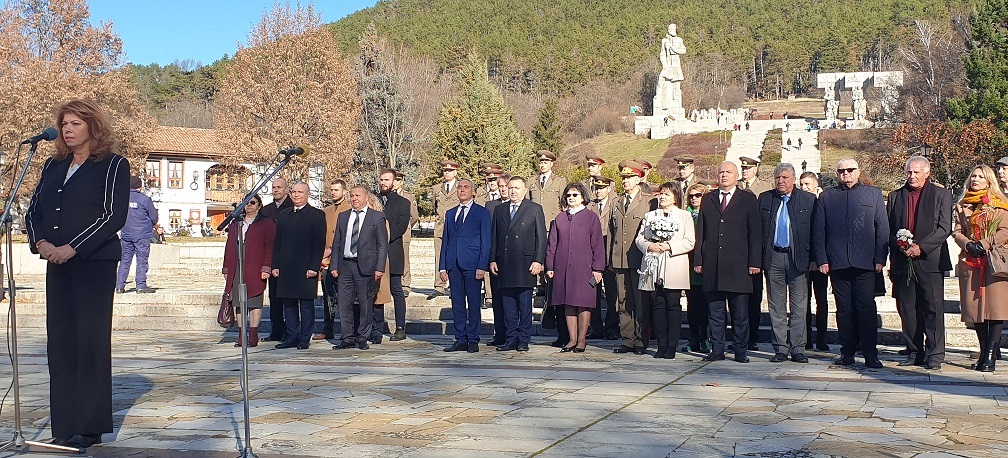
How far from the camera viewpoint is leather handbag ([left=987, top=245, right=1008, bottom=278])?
899 cm

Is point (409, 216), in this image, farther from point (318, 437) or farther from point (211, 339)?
point (318, 437)

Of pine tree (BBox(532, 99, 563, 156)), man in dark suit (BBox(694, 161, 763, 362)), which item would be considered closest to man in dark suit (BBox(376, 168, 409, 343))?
man in dark suit (BBox(694, 161, 763, 362))

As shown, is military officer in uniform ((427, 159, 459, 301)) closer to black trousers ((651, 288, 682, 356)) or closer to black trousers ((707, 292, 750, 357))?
black trousers ((651, 288, 682, 356))

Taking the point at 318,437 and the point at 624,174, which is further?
the point at 624,174

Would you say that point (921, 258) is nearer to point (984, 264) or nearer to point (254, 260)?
point (984, 264)

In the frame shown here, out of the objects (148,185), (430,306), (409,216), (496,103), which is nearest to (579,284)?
(409,216)

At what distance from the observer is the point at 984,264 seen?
9.17 metres

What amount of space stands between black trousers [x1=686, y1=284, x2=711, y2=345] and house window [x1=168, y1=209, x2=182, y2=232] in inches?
2489

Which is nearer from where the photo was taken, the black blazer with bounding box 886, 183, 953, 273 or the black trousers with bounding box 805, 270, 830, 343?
the black blazer with bounding box 886, 183, 953, 273

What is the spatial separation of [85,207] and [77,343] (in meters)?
0.72

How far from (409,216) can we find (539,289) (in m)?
2.47

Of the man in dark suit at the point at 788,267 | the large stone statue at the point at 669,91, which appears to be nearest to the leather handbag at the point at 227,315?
the man in dark suit at the point at 788,267

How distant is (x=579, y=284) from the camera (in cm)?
1079

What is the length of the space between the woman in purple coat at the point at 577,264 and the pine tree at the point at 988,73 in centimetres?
3417
